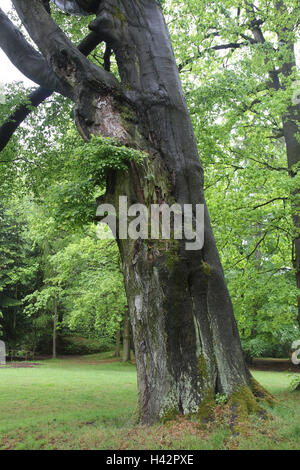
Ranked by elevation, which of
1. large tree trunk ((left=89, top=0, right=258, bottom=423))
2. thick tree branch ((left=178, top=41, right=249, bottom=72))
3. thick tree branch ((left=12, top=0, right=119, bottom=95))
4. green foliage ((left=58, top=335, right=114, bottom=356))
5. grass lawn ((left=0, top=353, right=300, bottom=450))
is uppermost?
thick tree branch ((left=178, top=41, right=249, bottom=72))

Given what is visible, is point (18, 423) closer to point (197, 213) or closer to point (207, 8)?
point (197, 213)

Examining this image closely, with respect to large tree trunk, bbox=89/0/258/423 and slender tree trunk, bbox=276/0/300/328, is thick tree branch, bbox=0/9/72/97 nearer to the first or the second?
large tree trunk, bbox=89/0/258/423

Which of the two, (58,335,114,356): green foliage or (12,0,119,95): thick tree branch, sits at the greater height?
(12,0,119,95): thick tree branch

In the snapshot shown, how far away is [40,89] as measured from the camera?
8.55 m

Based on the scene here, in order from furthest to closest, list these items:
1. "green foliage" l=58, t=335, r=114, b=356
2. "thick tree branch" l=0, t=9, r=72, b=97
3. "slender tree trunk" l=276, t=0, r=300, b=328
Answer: "green foliage" l=58, t=335, r=114, b=356 → "slender tree trunk" l=276, t=0, r=300, b=328 → "thick tree branch" l=0, t=9, r=72, b=97

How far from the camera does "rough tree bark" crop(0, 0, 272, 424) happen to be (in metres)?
5.39

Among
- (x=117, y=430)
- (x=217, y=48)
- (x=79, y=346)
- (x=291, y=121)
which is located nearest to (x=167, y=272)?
(x=117, y=430)

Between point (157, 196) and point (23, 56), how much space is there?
4.02 metres

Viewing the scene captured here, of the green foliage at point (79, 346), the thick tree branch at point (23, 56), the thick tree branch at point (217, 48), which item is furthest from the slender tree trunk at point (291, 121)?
the green foliage at point (79, 346)

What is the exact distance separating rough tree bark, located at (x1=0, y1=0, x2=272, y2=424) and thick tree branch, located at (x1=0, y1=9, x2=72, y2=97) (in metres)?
0.46

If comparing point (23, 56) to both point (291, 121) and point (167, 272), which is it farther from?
point (291, 121)

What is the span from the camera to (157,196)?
587 centimetres

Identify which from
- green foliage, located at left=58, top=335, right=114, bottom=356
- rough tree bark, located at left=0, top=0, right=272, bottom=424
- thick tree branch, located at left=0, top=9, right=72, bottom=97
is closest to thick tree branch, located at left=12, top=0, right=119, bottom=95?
rough tree bark, located at left=0, top=0, right=272, bottom=424

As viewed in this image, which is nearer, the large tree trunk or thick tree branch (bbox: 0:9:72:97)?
the large tree trunk
